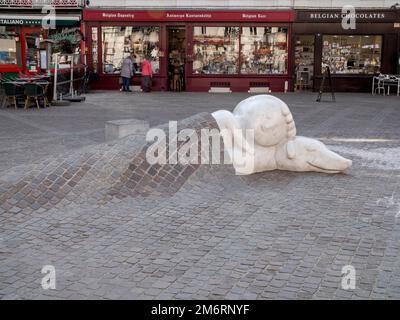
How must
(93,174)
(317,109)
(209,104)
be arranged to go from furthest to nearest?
(209,104) → (317,109) → (93,174)

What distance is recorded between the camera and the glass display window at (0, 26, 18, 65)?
28.2 meters

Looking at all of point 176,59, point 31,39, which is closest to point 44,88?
point 176,59

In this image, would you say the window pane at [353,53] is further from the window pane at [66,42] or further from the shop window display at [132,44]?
the window pane at [66,42]

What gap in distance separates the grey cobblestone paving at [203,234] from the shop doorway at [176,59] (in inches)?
696

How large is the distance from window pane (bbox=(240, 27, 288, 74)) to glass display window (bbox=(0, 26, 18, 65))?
35.2 ft

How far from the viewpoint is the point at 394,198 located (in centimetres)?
799

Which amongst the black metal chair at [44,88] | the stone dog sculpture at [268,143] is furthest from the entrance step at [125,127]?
the black metal chair at [44,88]

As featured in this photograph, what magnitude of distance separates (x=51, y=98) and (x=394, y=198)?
47.2 feet

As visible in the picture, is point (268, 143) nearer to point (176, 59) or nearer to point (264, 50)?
point (264, 50)

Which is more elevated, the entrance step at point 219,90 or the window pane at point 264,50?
the window pane at point 264,50

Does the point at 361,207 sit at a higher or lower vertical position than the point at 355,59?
lower

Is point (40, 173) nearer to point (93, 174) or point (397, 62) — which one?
point (93, 174)

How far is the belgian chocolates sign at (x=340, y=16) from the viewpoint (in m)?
25.6
